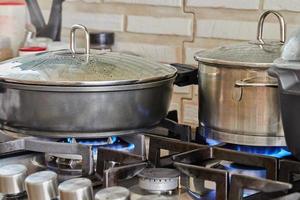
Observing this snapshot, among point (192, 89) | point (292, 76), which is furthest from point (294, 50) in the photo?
point (192, 89)

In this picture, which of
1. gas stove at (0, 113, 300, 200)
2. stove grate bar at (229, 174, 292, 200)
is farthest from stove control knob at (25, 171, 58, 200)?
stove grate bar at (229, 174, 292, 200)

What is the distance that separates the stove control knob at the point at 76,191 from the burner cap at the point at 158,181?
0.29 ft

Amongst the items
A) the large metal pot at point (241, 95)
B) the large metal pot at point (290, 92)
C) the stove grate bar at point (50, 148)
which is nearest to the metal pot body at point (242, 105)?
the large metal pot at point (241, 95)

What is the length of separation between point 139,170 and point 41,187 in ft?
0.49

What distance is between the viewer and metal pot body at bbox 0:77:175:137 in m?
0.88

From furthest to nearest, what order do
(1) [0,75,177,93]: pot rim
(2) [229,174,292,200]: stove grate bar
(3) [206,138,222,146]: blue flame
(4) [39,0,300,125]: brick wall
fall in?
(4) [39,0,300,125]: brick wall → (3) [206,138,222,146]: blue flame → (1) [0,75,177,93]: pot rim → (2) [229,174,292,200]: stove grate bar

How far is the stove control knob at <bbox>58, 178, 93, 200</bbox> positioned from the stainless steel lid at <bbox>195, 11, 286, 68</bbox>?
303 millimetres

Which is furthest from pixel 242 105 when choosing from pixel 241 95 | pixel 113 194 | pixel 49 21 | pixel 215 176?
pixel 49 21

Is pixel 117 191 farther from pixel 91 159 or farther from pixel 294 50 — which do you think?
pixel 294 50

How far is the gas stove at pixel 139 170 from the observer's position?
0.77m

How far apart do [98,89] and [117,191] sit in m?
0.18

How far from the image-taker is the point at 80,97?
878 mm

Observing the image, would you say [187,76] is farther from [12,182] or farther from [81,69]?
[12,182]

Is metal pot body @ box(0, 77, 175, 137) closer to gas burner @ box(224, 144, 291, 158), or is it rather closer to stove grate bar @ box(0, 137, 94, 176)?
stove grate bar @ box(0, 137, 94, 176)
